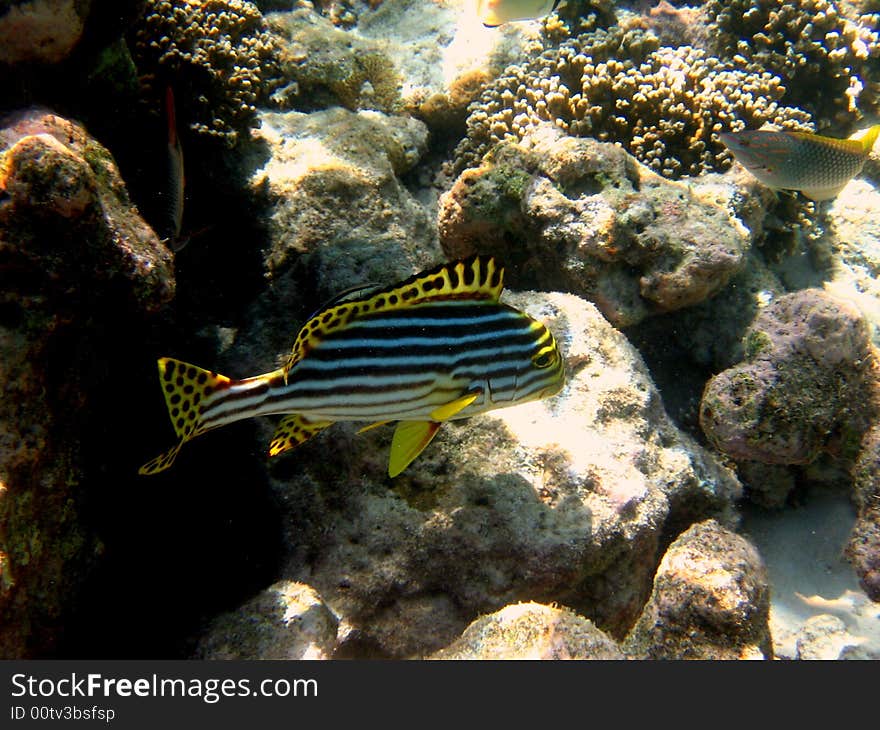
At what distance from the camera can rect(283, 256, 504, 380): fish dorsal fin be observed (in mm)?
2316

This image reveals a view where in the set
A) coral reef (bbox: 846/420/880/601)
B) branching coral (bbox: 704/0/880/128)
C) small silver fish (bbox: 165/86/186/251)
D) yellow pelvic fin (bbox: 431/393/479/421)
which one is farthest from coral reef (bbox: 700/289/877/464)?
branching coral (bbox: 704/0/880/128)

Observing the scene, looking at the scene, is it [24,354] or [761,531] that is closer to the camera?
[24,354]

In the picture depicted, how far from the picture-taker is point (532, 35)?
22.9 ft

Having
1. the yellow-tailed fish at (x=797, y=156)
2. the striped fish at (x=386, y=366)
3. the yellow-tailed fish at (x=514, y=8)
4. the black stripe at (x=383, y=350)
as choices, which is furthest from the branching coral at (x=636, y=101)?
the black stripe at (x=383, y=350)

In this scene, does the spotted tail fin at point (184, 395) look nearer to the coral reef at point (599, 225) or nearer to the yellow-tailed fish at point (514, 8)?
the coral reef at point (599, 225)

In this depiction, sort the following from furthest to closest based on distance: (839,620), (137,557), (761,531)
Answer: (761,531)
(839,620)
(137,557)

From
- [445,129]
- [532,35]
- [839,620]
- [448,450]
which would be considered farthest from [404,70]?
[839,620]

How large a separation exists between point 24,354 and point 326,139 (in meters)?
3.30

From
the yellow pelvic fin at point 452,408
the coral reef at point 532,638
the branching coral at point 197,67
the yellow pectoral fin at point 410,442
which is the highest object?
the branching coral at point 197,67

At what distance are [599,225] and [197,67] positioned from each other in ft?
11.1

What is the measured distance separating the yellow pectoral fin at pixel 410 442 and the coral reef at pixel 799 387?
8.40ft

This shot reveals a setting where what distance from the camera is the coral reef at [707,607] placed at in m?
2.99

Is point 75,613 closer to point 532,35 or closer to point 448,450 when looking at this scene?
point 448,450

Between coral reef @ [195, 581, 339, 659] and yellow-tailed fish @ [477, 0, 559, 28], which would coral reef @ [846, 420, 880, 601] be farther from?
yellow-tailed fish @ [477, 0, 559, 28]
